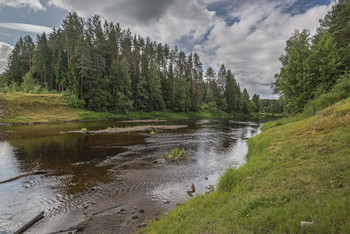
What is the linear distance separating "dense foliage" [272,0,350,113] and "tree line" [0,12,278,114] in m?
43.8

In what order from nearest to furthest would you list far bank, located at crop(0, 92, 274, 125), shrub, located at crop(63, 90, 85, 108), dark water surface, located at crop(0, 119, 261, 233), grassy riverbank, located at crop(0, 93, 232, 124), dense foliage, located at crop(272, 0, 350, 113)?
1. dark water surface, located at crop(0, 119, 261, 233)
2. dense foliage, located at crop(272, 0, 350, 113)
3. far bank, located at crop(0, 92, 274, 125)
4. grassy riverbank, located at crop(0, 93, 232, 124)
5. shrub, located at crop(63, 90, 85, 108)

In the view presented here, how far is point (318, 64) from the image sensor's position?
24656 mm

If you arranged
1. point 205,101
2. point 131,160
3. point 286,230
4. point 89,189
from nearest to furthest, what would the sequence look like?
point 286,230 → point 89,189 → point 131,160 → point 205,101

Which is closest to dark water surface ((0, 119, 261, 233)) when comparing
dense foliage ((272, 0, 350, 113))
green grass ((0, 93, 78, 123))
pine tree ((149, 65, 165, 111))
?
dense foliage ((272, 0, 350, 113))

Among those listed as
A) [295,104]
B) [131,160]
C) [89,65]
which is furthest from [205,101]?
[131,160]

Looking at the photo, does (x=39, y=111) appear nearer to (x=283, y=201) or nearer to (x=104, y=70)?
(x=104, y=70)

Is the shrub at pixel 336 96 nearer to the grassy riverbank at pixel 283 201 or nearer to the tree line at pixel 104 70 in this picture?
the grassy riverbank at pixel 283 201

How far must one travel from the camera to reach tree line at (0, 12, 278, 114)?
50.2 m

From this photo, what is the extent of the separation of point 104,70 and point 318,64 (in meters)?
52.0

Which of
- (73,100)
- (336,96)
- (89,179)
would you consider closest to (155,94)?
(73,100)

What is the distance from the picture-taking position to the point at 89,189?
9.38 meters

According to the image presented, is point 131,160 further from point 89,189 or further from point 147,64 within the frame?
point 147,64

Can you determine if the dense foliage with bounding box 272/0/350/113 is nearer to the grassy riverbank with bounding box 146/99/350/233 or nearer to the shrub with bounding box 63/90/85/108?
the grassy riverbank with bounding box 146/99/350/233

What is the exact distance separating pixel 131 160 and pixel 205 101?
84838 millimetres
